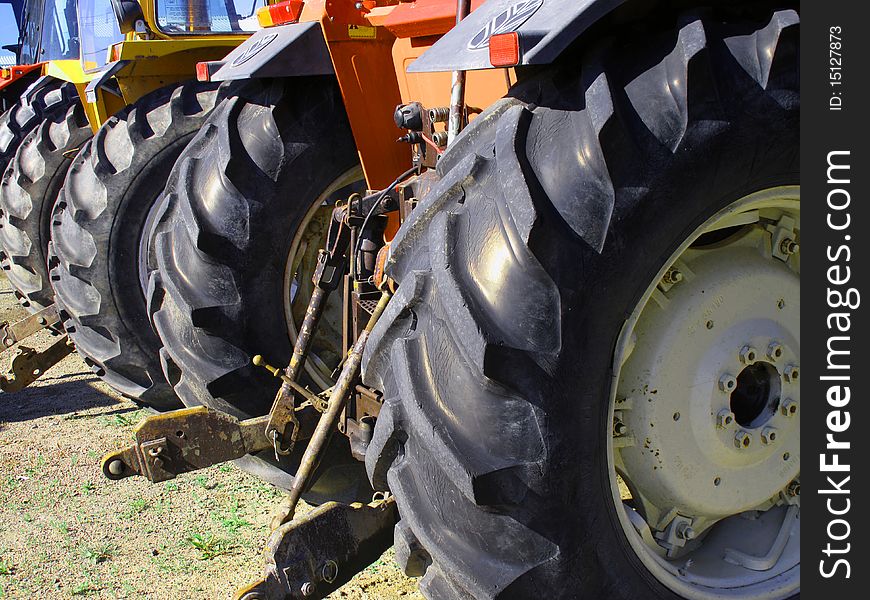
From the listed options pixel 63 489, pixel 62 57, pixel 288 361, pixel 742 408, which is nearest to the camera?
pixel 742 408

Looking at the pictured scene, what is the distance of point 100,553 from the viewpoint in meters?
3.26

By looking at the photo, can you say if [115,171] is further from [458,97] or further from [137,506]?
[458,97]

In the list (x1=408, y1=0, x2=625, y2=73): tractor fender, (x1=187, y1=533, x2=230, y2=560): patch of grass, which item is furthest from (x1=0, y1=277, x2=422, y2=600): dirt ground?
(x1=408, y1=0, x2=625, y2=73): tractor fender

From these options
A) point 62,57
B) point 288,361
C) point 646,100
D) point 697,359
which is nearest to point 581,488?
point 697,359

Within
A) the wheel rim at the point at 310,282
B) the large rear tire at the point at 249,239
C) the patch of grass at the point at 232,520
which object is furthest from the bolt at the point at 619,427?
the patch of grass at the point at 232,520

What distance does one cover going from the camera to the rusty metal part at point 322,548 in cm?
210

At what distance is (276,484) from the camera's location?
10.3 feet

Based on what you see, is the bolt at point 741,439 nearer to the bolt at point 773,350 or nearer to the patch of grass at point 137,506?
the bolt at point 773,350

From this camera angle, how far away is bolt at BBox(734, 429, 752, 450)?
81.5 inches

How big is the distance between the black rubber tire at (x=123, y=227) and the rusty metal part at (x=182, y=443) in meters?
1.63

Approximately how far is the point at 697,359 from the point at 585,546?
496 millimetres

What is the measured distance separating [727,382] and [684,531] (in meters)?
0.38

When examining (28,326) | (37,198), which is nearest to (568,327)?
(28,326)
